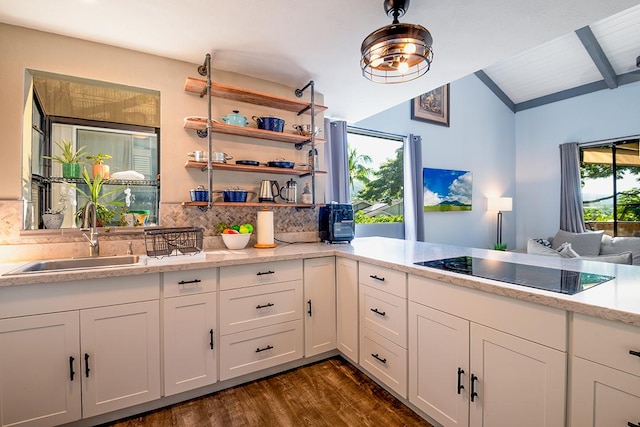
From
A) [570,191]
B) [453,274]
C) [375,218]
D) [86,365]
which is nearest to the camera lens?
[453,274]

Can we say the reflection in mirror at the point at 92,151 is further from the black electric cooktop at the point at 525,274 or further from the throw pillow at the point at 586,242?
the throw pillow at the point at 586,242

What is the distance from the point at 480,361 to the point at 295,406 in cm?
108

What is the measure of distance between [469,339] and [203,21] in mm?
2299

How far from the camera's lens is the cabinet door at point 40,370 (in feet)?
4.64

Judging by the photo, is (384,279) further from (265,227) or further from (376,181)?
(376,181)

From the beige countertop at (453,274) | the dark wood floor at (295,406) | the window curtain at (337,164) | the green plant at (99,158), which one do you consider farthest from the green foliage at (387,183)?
the green plant at (99,158)

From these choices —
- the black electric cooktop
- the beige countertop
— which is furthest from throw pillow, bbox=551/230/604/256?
the black electric cooktop

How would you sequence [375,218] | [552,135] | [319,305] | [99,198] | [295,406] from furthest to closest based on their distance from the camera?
[552,135] < [375,218] < [99,198] < [319,305] < [295,406]

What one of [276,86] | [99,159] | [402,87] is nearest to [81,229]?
[99,159]

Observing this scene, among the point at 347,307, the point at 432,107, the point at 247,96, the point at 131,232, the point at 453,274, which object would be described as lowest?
the point at 347,307

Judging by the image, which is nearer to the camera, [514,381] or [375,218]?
[514,381]

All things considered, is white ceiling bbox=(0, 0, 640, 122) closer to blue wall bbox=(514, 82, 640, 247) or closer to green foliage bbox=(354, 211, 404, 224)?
green foliage bbox=(354, 211, 404, 224)

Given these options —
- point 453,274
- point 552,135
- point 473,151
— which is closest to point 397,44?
point 453,274

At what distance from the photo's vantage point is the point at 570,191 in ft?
17.2
